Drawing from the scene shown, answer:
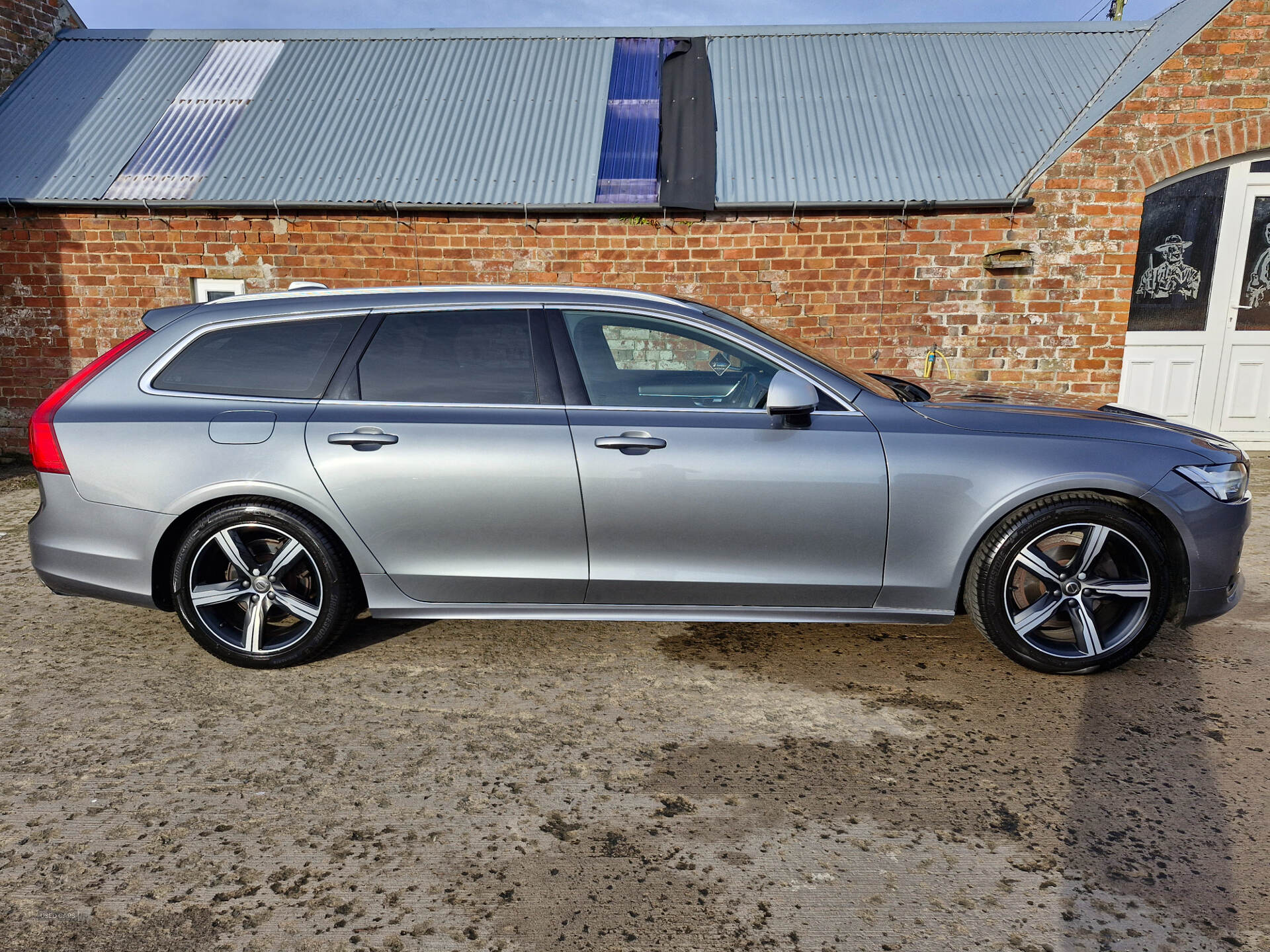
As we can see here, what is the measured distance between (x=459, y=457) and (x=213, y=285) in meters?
6.30

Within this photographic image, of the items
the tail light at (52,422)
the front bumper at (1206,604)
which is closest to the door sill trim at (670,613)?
the front bumper at (1206,604)

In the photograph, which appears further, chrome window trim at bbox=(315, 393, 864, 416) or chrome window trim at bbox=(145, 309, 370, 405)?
chrome window trim at bbox=(145, 309, 370, 405)

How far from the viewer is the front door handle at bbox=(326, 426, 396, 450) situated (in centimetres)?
347

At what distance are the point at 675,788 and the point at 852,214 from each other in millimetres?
6478

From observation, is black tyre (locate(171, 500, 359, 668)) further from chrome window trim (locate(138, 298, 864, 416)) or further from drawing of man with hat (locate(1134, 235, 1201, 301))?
drawing of man with hat (locate(1134, 235, 1201, 301))

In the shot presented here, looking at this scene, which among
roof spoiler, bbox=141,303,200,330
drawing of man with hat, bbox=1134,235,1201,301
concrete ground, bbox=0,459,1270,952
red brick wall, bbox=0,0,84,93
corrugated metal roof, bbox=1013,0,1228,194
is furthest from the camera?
red brick wall, bbox=0,0,84,93

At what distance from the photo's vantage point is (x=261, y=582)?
3.60 meters

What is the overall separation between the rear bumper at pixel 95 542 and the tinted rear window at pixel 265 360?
57 centimetres

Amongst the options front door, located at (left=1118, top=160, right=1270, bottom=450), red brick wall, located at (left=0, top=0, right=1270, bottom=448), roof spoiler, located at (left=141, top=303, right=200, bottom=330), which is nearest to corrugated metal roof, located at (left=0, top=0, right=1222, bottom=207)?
red brick wall, located at (left=0, top=0, right=1270, bottom=448)

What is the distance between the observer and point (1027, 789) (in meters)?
2.77

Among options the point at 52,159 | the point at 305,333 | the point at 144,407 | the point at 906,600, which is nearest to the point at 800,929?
the point at 906,600

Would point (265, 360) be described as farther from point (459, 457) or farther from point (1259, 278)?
point (1259, 278)

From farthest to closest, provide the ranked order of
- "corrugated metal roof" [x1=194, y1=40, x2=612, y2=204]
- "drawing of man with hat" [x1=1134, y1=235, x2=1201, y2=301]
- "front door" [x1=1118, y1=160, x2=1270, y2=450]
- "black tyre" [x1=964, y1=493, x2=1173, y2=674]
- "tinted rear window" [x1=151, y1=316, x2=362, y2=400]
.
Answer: "drawing of man with hat" [x1=1134, y1=235, x2=1201, y2=301] → "front door" [x1=1118, y1=160, x2=1270, y2=450] → "corrugated metal roof" [x1=194, y1=40, x2=612, y2=204] → "tinted rear window" [x1=151, y1=316, x2=362, y2=400] → "black tyre" [x1=964, y1=493, x2=1173, y2=674]

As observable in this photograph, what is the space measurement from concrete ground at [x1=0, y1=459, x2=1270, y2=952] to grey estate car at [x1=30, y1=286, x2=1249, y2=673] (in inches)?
12.4
